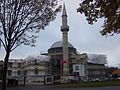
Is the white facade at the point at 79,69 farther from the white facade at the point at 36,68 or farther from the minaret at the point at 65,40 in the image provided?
the white facade at the point at 36,68

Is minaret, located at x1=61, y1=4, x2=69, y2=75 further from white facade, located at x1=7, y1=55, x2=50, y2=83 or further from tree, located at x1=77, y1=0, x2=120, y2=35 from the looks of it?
tree, located at x1=77, y1=0, x2=120, y2=35

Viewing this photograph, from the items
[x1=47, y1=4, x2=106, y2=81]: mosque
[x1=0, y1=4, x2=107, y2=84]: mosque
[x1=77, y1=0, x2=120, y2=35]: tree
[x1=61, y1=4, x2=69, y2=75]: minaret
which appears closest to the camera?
[x1=77, y1=0, x2=120, y2=35]: tree

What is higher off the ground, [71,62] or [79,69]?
[71,62]

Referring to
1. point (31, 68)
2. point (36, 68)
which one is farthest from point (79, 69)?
point (31, 68)

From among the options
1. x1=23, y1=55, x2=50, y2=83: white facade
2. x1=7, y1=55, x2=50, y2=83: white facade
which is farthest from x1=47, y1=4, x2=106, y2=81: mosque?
x1=7, y1=55, x2=50, y2=83: white facade

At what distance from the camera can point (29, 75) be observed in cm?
8919

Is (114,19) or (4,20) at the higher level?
(4,20)

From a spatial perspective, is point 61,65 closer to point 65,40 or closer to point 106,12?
point 65,40

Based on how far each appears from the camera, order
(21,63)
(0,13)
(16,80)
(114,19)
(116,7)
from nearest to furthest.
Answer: (116,7)
(114,19)
(0,13)
(16,80)
(21,63)

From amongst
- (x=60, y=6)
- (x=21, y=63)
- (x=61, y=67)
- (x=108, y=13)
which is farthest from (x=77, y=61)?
(x=108, y=13)

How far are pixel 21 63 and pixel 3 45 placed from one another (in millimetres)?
84618

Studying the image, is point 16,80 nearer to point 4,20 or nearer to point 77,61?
point 77,61

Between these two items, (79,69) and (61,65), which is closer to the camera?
(79,69)

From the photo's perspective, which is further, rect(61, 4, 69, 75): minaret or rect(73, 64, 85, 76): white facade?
rect(73, 64, 85, 76): white facade
